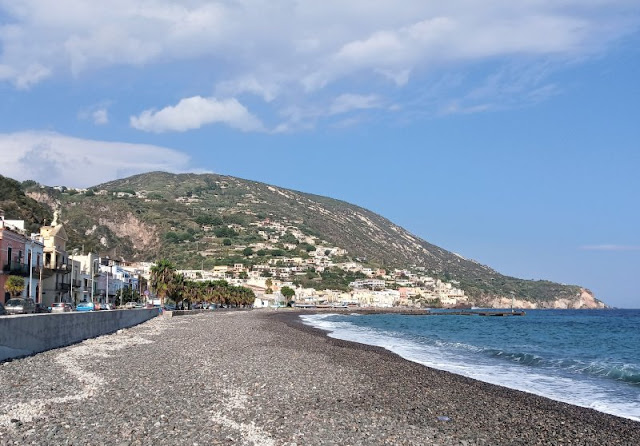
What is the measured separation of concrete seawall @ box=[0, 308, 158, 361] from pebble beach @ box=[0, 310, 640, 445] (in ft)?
2.17

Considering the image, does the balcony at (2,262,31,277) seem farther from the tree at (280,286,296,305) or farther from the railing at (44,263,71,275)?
the tree at (280,286,296,305)

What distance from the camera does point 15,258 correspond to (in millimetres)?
53188

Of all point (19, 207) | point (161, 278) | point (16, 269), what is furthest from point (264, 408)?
point (19, 207)

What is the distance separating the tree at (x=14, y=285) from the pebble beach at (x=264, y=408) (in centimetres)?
3195

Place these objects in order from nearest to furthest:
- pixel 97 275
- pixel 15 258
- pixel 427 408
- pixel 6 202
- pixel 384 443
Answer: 1. pixel 384 443
2. pixel 427 408
3. pixel 15 258
4. pixel 97 275
5. pixel 6 202

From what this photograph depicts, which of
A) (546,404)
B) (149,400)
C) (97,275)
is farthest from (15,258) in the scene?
(546,404)

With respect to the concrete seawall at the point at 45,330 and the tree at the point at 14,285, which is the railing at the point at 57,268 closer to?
the tree at the point at 14,285

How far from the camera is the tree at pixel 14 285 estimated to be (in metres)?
49.9

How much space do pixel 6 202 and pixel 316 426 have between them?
3610 inches

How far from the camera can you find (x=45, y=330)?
23547 millimetres

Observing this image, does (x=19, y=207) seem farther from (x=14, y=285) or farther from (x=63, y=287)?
(x=14, y=285)

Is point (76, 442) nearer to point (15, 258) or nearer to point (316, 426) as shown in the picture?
point (316, 426)

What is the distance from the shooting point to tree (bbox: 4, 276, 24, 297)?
49.9 m

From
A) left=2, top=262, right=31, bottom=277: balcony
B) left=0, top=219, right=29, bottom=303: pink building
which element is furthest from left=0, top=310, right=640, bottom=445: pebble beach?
left=2, top=262, right=31, bottom=277: balcony
